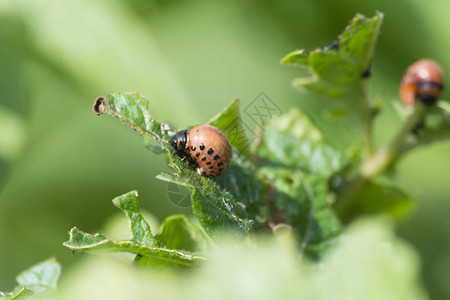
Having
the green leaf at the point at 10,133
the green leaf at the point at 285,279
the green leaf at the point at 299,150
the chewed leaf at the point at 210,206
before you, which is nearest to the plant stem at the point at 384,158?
the green leaf at the point at 299,150

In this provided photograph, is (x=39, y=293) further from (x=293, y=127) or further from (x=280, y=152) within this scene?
(x=293, y=127)

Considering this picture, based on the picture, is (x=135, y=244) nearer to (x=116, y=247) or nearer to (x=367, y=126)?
(x=116, y=247)

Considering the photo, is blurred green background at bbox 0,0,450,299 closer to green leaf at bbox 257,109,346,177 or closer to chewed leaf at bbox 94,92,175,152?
green leaf at bbox 257,109,346,177

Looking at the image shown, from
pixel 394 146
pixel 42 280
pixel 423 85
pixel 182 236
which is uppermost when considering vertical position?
pixel 42 280

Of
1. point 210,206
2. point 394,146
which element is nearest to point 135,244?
point 210,206

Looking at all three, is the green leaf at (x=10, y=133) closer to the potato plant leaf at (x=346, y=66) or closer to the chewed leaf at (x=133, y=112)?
the chewed leaf at (x=133, y=112)

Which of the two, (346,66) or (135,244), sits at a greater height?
(135,244)
